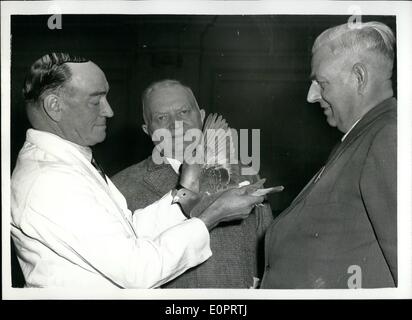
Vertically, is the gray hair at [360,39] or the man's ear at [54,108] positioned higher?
the gray hair at [360,39]

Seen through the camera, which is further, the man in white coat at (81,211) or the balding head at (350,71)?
the balding head at (350,71)

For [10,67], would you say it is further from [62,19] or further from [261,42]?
[261,42]

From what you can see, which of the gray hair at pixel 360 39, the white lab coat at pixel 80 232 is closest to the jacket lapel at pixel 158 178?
the white lab coat at pixel 80 232

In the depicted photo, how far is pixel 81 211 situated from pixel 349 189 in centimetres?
93

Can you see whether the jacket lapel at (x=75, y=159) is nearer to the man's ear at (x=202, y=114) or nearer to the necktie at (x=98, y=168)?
the necktie at (x=98, y=168)

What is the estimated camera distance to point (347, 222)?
2.08m

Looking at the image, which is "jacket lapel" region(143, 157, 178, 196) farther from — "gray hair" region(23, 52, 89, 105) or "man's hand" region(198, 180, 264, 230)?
"gray hair" region(23, 52, 89, 105)

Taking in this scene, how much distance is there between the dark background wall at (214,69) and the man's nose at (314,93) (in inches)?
0.8

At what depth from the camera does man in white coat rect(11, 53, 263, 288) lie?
6.55ft

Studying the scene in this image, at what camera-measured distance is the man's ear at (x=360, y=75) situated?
2.12 meters

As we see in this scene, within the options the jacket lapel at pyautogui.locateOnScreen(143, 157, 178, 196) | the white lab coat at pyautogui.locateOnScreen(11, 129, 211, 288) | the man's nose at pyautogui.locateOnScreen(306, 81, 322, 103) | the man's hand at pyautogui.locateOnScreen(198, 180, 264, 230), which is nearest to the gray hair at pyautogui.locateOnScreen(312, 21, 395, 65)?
the man's nose at pyautogui.locateOnScreen(306, 81, 322, 103)

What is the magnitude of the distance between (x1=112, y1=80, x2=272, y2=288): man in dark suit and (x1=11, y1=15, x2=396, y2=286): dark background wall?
0.12 ft

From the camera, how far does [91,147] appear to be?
7.05 feet

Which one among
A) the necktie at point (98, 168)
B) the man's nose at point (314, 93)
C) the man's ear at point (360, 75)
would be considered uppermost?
the man's ear at point (360, 75)
